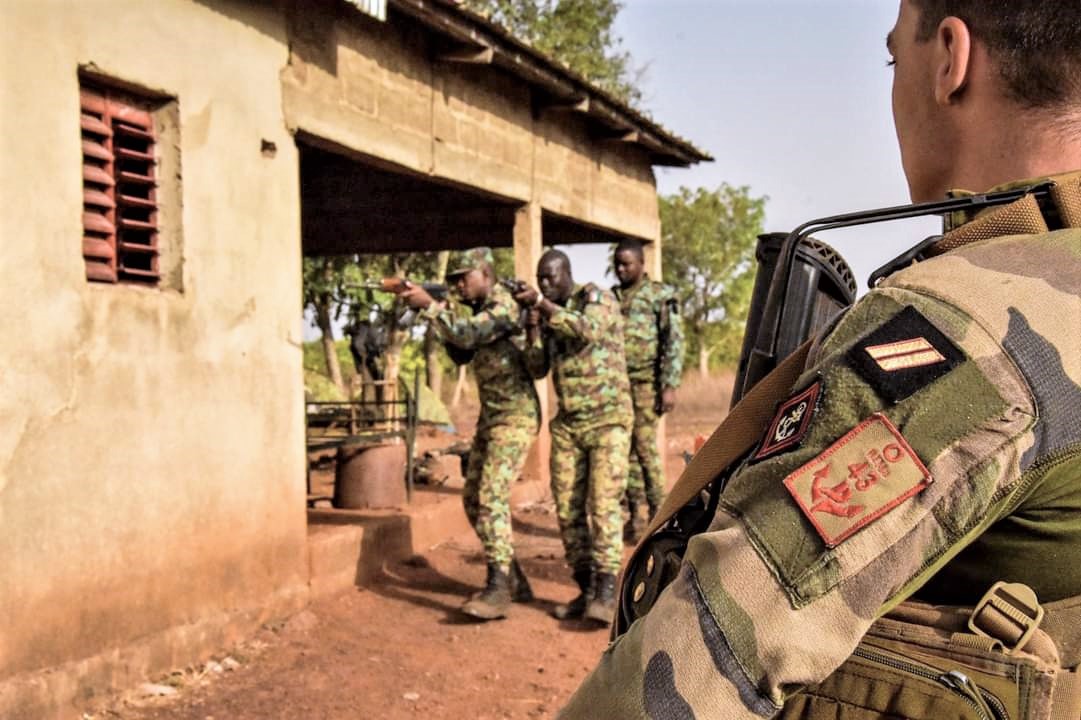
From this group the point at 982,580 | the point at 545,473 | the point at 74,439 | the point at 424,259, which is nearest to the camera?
the point at 982,580

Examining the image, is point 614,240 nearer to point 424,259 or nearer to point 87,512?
point 87,512

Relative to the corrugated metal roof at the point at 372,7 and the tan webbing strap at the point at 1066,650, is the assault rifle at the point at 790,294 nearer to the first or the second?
the tan webbing strap at the point at 1066,650

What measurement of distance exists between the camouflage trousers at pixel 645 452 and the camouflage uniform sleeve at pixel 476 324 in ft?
6.69

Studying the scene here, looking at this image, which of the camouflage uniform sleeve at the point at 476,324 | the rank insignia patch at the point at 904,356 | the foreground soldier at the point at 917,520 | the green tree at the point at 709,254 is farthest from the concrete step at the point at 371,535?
the green tree at the point at 709,254

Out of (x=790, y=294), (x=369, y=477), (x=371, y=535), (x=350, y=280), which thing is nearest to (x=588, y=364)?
(x=371, y=535)

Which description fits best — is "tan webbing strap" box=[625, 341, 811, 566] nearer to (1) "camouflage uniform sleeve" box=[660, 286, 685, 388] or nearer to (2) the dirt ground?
(2) the dirt ground

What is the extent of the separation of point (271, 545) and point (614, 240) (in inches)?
223

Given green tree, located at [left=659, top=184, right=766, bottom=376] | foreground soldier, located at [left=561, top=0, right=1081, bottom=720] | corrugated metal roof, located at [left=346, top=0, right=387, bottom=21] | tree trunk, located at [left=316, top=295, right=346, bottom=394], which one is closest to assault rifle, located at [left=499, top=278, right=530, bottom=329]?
corrugated metal roof, located at [left=346, top=0, right=387, bottom=21]

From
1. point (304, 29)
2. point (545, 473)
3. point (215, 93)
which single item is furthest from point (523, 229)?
point (215, 93)

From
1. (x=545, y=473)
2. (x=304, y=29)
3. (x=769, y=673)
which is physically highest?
→ (x=304, y=29)

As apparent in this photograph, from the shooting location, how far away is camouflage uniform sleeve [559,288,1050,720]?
75cm

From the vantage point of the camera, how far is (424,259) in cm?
1842

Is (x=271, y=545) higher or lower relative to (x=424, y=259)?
lower

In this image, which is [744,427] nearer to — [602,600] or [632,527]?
[602,600]
